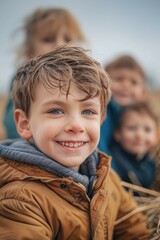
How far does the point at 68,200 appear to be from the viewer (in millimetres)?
1760

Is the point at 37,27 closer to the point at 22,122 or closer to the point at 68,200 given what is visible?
the point at 22,122

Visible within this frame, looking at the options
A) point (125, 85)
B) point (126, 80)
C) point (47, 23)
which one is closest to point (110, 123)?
point (125, 85)

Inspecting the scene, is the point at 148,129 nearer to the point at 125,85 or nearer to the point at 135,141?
the point at 135,141

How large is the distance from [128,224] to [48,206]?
27.4 inches

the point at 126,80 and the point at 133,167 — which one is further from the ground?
the point at 126,80

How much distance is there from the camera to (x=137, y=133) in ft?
12.2

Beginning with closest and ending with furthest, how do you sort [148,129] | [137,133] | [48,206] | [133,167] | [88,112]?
[48,206] < [88,112] < [133,167] < [137,133] < [148,129]

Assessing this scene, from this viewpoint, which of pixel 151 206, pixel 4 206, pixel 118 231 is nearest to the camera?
pixel 4 206

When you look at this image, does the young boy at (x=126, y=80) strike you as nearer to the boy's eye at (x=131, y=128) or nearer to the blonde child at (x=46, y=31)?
the boy's eye at (x=131, y=128)

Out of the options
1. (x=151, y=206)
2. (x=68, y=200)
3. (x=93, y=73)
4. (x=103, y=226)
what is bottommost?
(x=151, y=206)

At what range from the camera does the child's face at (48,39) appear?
391 cm

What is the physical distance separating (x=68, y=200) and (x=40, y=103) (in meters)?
0.49

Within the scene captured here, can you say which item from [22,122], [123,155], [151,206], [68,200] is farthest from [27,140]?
[123,155]

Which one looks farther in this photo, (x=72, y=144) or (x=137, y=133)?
(x=137, y=133)
